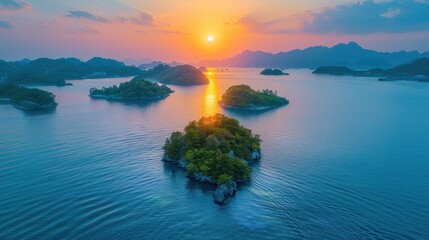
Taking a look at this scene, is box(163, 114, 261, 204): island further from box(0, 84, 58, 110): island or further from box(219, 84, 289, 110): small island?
box(0, 84, 58, 110): island

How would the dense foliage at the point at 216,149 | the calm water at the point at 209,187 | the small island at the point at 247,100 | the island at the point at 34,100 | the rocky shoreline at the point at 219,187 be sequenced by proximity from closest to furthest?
the calm water at the point at 209,187 → the rocky shoreline at the point at 219,187 → the dense foliage at the point at 216,149 → the island at the point at 34,100 → the small island at the point at 247,100

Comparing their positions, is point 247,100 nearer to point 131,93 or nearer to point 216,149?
point 131,93

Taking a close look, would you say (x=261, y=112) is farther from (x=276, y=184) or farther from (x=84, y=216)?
(x=84, y=216)

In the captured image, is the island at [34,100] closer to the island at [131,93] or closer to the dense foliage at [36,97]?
the dense foliage at [36,97]

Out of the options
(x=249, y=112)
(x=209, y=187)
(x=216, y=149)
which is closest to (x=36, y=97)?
(x=249, y=112)

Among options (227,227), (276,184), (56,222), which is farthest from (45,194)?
(276,184)

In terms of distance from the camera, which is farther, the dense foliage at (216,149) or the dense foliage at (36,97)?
the dense foliage at (36,97)

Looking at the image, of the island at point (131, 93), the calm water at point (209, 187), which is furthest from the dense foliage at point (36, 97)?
the calm water at point (209, 187)

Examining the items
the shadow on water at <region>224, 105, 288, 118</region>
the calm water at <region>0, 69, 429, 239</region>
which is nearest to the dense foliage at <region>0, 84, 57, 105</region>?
the calm water at <region>0, 69, 429, 239</region>
